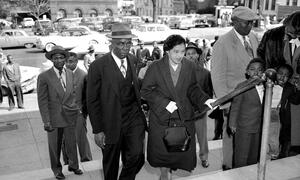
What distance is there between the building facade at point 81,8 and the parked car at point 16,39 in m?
28.5

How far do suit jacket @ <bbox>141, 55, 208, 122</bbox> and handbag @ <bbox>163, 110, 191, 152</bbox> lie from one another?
0.10 m

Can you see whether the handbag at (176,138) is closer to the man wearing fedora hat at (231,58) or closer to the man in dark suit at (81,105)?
the man wearing fedora hat at (231,58)

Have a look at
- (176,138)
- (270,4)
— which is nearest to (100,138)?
(176,138)

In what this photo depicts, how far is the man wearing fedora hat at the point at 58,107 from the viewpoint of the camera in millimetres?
4348

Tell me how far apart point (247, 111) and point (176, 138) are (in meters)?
0.97

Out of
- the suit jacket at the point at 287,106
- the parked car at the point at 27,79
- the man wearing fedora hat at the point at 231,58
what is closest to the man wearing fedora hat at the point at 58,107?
the man wearing fedora hat at the point at 231,58

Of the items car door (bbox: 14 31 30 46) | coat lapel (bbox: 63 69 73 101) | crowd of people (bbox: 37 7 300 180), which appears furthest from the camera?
car door (bbox: 14 31 30 46)

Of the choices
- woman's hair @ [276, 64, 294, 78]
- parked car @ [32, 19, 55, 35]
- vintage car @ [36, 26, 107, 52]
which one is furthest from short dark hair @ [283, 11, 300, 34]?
parked car @ [32, 19, 55, 35]

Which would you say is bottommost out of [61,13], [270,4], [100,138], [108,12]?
[100,138]

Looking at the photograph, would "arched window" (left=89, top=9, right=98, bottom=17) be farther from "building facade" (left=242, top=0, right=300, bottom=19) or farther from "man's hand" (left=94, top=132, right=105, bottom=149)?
"man's hand" (left=94, top=132, right=105, bottom=149)

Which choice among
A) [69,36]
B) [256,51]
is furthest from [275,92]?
[69,36]

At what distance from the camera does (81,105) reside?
4723 millimetres

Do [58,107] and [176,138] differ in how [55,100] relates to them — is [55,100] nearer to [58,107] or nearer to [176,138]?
[58,107]

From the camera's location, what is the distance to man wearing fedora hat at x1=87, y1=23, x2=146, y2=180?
3.37 meters
